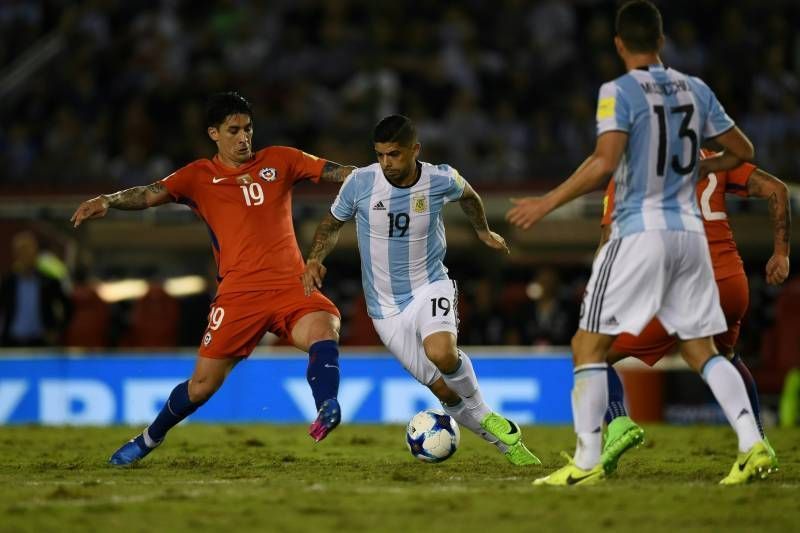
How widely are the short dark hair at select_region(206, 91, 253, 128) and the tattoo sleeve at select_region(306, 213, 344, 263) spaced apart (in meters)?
0.86

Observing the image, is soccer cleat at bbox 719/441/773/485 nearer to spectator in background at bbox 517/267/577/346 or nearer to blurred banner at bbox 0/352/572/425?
blurred banner at bbox 0/352/572/425

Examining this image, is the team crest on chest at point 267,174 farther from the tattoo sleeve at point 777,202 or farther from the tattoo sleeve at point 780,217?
the tattoo sleeve at point 780,217

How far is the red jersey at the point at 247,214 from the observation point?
28.9 feet

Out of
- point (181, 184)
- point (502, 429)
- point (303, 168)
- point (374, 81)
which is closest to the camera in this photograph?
point (502, 429)

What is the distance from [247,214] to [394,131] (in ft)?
4.09

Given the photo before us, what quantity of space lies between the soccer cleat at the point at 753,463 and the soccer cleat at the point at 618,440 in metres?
0.52

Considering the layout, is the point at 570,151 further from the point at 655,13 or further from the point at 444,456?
the point at 655,13

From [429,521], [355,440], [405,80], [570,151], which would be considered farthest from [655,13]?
[405,80]

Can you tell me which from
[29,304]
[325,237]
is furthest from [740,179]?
[29,304]

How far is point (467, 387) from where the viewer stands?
8492 millimetres

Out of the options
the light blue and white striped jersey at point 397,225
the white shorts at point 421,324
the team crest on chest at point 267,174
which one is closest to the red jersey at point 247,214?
the team crest on chest at point 267,174

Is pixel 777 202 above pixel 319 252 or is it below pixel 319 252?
above

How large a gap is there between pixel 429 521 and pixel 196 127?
12.3 m

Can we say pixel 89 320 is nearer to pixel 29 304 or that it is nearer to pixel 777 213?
pixel 29 304
